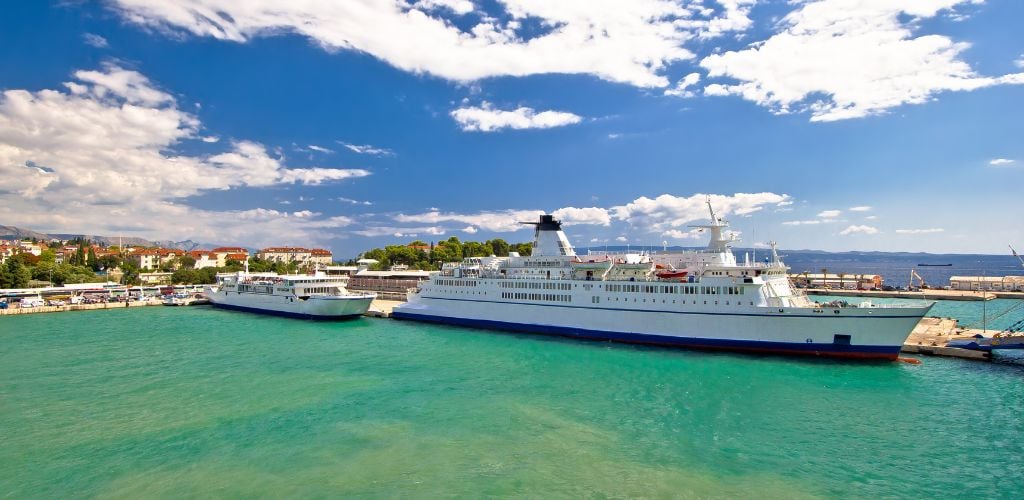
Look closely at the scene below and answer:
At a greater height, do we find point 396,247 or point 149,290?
point 396,247

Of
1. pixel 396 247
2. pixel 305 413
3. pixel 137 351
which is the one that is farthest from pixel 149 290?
pixel 305 413

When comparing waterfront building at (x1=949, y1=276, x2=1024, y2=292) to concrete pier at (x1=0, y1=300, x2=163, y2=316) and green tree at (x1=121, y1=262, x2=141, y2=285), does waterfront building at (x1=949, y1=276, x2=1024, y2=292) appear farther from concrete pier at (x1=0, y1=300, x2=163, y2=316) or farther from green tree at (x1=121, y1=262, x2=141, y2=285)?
green tree at (x1=121, y1=262, x2=141, y2=285)

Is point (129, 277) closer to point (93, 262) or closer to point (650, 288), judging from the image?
point (93, 262)

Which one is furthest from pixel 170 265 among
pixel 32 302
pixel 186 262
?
pixel 32 302

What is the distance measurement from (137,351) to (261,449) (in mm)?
19803

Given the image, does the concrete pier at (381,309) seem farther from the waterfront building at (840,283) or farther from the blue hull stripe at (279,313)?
the waterfront building at (840,283)

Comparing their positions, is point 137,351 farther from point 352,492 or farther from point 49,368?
point 352,492

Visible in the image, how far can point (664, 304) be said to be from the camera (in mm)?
29266

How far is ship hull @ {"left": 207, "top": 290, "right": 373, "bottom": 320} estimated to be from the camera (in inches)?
1636

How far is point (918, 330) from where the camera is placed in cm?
3183

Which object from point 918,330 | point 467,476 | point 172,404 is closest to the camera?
point 467,476

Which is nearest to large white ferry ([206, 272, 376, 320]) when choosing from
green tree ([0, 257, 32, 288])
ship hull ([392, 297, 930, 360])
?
ship hull ([392, 297, 930, 360])

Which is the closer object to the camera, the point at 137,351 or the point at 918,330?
the point at 137,351

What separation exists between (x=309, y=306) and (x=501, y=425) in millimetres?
30927
